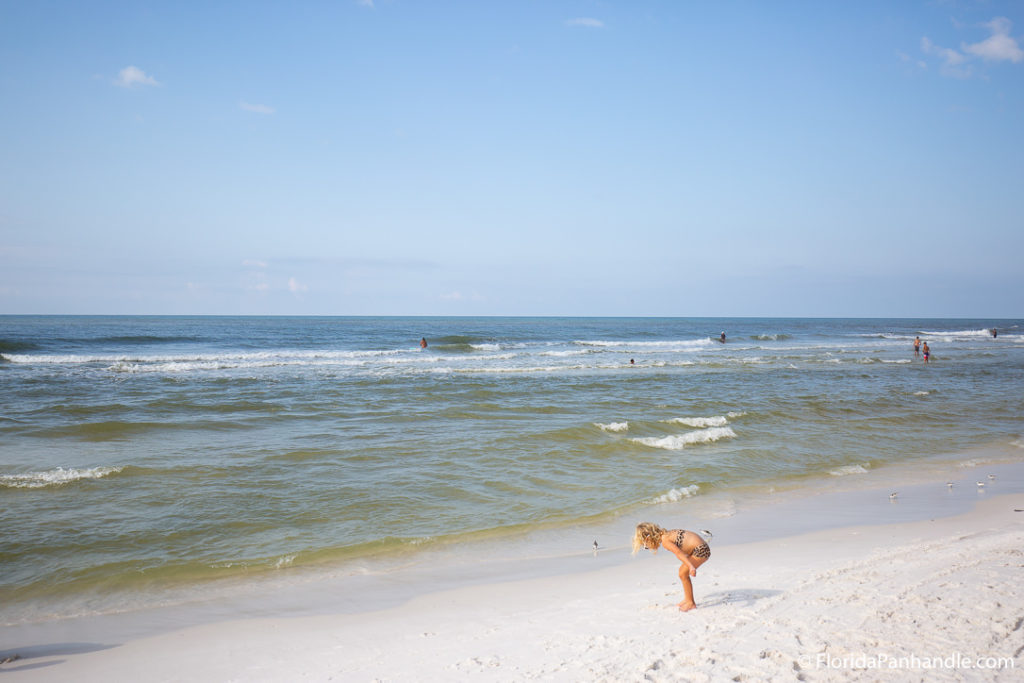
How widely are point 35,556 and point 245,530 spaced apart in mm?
2489

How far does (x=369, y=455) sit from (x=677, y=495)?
257 inches

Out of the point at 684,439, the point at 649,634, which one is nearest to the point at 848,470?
the point at 684,439

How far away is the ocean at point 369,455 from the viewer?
7.51 m

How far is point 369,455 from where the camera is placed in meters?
12.3

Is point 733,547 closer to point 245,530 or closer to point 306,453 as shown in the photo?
point 245,530

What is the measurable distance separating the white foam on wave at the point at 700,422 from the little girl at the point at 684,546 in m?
10.9

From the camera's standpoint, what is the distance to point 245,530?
8.23m

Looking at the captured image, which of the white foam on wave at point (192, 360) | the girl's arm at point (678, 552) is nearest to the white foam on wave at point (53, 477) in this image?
the girl's arm at point (678, 552)

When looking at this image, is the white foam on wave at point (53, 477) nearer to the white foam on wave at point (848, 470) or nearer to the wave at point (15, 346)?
the white foam on wave at point (848, 470)

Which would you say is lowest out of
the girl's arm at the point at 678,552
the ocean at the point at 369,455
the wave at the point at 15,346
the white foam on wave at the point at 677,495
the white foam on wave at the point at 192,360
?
the white foam on wave at the point at 677,495

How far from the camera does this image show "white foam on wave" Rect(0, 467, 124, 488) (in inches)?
397

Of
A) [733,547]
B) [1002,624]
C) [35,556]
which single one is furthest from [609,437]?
[35,556]

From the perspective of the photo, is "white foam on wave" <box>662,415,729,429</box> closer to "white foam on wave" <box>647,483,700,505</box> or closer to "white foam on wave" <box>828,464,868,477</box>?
"white foam on wave" <box>828,464,868,477</box>

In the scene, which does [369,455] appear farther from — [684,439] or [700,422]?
[700,422]
